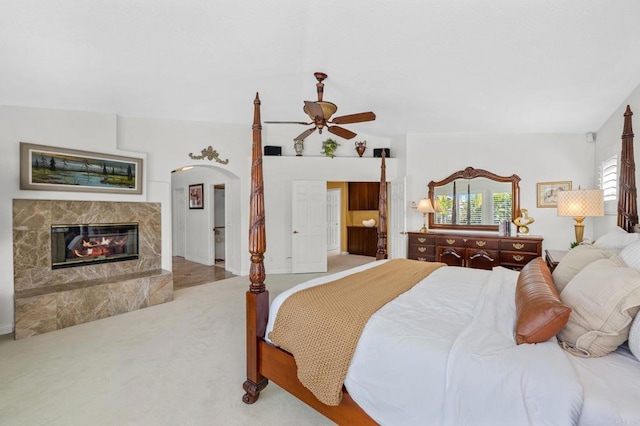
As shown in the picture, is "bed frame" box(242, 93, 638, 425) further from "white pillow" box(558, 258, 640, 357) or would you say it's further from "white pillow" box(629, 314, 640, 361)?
"white pillow" box(629, 314, 640, 361)

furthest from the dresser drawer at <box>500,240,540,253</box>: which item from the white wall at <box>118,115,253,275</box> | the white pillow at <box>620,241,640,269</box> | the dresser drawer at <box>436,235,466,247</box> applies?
the white wall at <box>118,115,253,275</box>

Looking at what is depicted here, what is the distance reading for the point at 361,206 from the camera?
8.48m

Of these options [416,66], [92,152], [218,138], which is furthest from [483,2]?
[92,152]

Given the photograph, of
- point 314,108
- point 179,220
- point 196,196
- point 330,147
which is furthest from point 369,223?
point 314,108

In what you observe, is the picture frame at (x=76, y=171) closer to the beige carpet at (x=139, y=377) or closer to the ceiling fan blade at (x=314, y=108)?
the beige carpet at (x=139, y=377)

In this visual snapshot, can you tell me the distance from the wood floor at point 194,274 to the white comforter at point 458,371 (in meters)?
4.23

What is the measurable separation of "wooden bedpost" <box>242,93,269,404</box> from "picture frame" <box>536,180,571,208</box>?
456 centimetres

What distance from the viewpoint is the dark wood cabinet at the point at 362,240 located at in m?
8.16

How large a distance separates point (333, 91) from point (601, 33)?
2.61 metres

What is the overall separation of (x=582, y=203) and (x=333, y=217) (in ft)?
20.2

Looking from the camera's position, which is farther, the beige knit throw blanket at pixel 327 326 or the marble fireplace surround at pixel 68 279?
the marble fireplace surround at pixel 68 279

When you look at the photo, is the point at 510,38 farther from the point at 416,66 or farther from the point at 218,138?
the point at 218,138

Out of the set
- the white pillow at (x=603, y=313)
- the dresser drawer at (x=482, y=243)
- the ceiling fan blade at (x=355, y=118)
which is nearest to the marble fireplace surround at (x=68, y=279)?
the ceiling fan blade at (x=355, y=118)

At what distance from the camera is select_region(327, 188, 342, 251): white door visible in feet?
28.7
